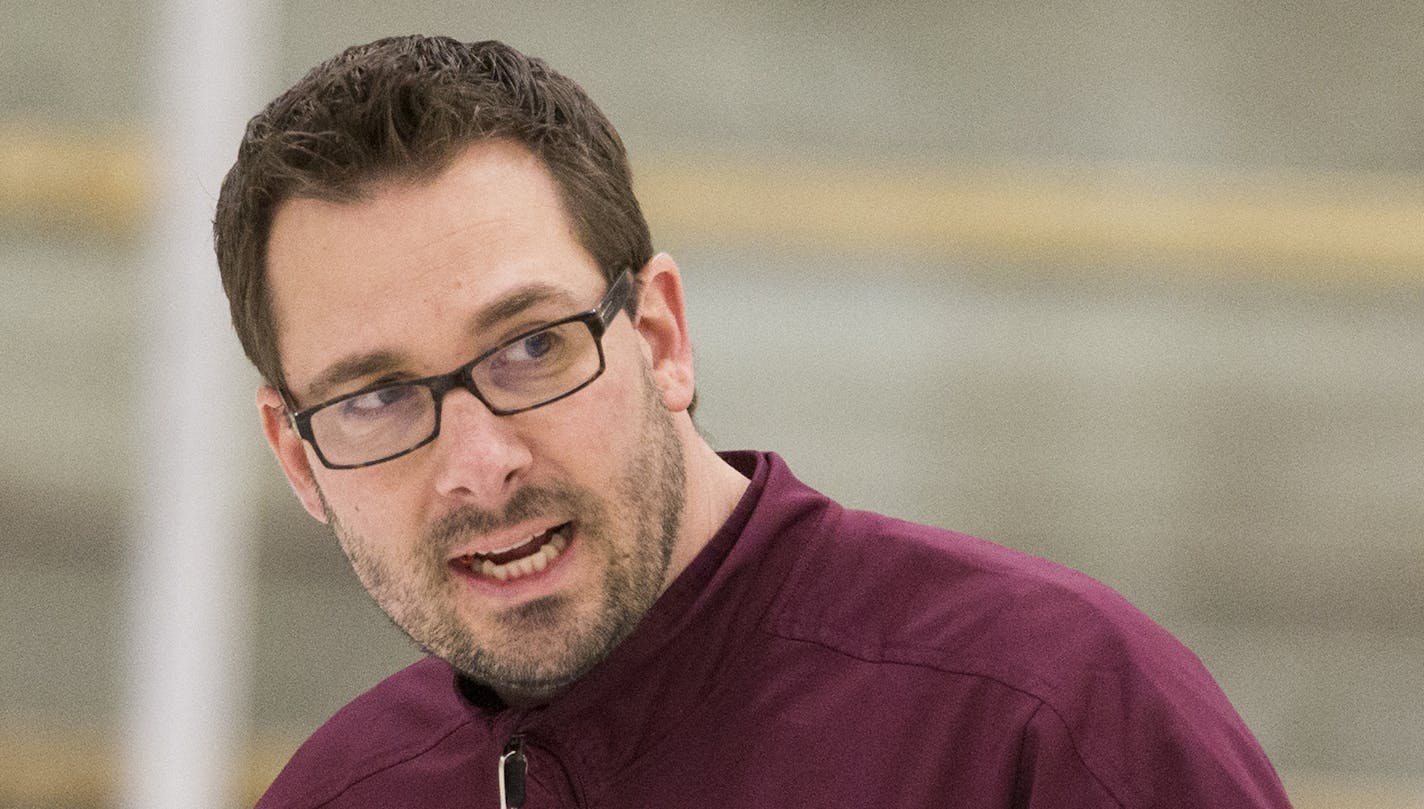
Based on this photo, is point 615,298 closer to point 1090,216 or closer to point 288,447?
point 288,447

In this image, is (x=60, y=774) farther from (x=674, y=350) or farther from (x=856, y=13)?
(x=674, y=350)

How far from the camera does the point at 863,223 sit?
3258 millimetres

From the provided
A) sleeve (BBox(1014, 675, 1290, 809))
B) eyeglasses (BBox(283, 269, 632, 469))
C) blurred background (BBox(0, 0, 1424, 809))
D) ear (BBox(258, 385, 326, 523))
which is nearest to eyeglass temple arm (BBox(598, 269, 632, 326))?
eyeglasses (BBox(283, 269, 632, 469))

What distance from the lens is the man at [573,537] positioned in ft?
3.60

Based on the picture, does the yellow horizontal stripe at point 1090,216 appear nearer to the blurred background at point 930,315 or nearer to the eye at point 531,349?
the blurred background at point 930,315

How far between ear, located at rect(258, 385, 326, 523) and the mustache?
0.54ft

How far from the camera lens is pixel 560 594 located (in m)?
1.15

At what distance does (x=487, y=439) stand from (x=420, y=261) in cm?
12

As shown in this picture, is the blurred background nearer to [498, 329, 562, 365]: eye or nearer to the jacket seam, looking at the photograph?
the jacket seam

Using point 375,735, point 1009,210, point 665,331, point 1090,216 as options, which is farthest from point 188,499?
point 665,331

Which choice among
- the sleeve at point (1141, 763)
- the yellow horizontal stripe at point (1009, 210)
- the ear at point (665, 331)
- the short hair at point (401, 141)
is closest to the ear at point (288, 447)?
the short hair at point (401, 141)

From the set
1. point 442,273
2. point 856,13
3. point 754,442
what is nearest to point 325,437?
point 442,273

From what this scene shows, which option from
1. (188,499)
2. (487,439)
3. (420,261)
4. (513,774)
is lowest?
(188,499)

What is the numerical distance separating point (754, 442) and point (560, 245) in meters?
2.09
